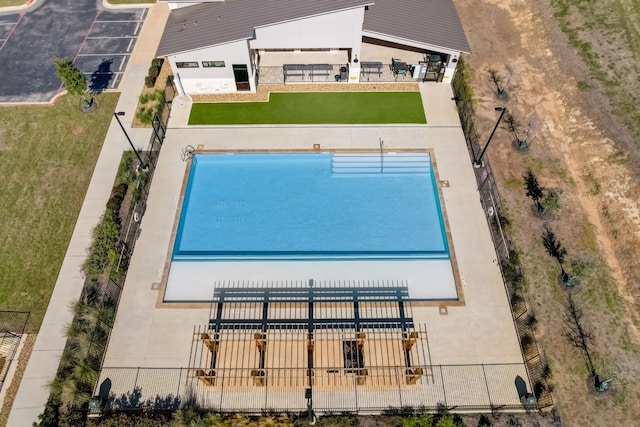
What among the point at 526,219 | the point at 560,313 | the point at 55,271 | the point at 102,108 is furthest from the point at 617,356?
the point at 102,108

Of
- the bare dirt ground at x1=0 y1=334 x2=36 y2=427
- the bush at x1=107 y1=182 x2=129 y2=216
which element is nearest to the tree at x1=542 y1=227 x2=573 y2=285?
the bush at x1=107 y1=182 x2=129 y2=216

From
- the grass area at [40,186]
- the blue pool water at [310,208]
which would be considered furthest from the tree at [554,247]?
the grass area at [40,186]

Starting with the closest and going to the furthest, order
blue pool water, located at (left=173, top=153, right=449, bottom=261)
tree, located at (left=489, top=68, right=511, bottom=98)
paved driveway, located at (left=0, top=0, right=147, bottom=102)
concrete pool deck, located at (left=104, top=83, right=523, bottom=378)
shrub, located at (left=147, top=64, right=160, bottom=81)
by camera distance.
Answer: concrete pool deck, located at (left=104, top=83, right=523, bottom=378) < blue pool water, located at (left=173, top=153, right=449, bottom=261) < tree, located at (left=489, top=68, right=511, bottom=98) < shrub, located at (left=147, top=64, right=160, bottom=81) < paved driveway, located at (left=0, top=0, right=147, bottom=102)

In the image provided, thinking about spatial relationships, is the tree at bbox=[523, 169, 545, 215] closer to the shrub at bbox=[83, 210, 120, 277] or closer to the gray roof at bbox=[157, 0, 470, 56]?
the gray roof at bbox=[157, 0, 470, 56]

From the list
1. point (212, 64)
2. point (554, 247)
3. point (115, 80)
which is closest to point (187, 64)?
point (212, 64)

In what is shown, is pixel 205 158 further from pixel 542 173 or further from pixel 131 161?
pixel 542 173

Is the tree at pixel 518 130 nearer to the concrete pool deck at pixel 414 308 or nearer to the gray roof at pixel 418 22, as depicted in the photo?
the concrete pool deck at pixel 414 308

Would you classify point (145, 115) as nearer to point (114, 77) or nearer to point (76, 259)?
point (114, 77)

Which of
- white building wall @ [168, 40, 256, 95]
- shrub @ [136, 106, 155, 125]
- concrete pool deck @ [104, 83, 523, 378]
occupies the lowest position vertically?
concrete pool deck @ [104, 83, 523, 378]
